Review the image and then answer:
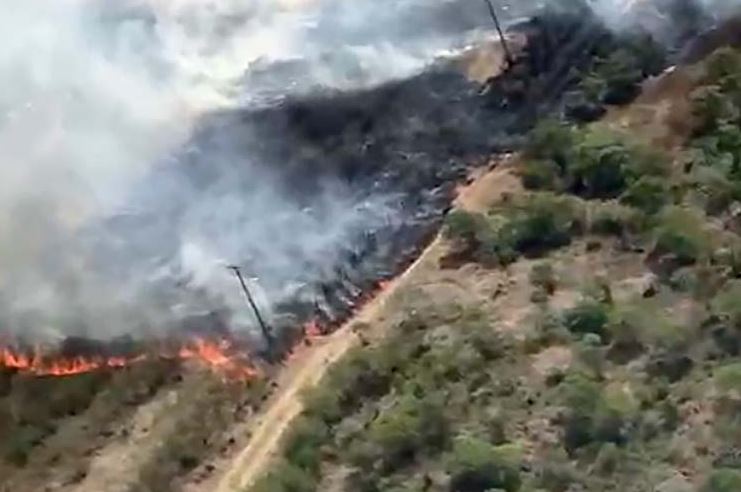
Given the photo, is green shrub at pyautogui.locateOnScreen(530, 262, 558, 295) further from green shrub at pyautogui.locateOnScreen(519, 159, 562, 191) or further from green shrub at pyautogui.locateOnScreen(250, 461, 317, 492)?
green shrub at pyautogui.locateOnScreen(250, 461, 317, 492)

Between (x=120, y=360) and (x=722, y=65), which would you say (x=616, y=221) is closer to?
(x=722, y=65)

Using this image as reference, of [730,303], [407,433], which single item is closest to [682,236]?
[730,303]

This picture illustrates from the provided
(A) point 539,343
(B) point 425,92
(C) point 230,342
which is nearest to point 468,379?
(A) point 539,343

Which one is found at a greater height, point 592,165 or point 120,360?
point 592,165

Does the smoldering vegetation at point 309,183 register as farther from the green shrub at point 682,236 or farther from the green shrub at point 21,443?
the green shrub at point 682,236

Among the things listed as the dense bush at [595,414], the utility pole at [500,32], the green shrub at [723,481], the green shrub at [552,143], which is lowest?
the green shrub at [723,481]

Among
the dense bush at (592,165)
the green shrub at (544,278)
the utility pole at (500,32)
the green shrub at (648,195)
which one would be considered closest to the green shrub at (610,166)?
the dense bush at (592,165)

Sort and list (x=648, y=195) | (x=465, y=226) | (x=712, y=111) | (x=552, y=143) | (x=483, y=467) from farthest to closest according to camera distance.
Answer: (x=552, y=143) < (x=712, y=111) < (x=465, y=226) < (x=648, y=195) < (x=483, y=467)
